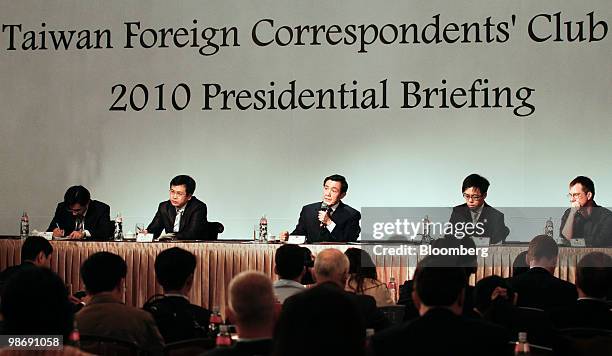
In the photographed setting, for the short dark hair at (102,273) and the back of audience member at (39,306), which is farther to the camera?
the short dark hair at (102,273)

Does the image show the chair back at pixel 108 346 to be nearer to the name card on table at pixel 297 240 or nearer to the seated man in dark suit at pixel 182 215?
the name card on table at pixel 297 240

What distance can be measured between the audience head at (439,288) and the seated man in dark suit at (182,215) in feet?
16.8

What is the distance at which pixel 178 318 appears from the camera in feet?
14.0

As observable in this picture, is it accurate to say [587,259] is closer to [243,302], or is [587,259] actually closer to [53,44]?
[243,302]

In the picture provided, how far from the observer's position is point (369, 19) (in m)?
9.89

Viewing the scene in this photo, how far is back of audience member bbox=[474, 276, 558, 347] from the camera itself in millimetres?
4032

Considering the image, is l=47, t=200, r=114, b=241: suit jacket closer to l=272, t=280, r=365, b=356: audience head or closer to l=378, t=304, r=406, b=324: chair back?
l=378, t=304, r=406, b=324: chair back

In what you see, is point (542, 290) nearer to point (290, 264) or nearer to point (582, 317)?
point (582, 317)

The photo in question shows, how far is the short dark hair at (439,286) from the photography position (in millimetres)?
3102

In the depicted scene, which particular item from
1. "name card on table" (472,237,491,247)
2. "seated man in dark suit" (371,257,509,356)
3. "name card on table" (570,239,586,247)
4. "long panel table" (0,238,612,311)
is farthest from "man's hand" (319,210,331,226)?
"seated man in dark suit" (371,257,509,356)

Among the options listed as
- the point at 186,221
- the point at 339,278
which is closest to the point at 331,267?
the point at 339,278

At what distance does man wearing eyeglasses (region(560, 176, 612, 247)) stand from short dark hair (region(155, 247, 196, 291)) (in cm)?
411

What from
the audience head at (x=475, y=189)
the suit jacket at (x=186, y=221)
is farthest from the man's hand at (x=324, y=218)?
the audience head at (x=475, y=189)

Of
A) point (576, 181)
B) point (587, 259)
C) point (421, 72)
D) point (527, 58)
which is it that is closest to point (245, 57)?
point (421, 72)
